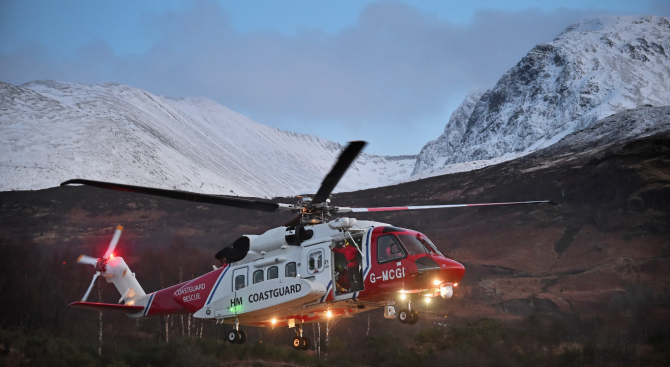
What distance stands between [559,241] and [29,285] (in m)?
67.1

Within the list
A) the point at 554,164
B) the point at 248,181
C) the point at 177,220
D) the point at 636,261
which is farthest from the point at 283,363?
the point at 248,181

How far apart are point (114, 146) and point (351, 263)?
116 meters

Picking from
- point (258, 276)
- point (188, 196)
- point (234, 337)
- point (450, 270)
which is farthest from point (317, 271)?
point (188, 196)

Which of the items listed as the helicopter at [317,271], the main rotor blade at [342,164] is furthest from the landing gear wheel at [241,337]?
the main rotor blade at [342,164]

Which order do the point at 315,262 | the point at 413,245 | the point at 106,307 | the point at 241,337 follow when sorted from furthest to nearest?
1. the point at 106,307
2. the point at 241,337
3. the point at 315,262
4. the point at 413,245

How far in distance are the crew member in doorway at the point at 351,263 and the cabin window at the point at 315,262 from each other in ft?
1.74

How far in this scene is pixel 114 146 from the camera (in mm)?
121500

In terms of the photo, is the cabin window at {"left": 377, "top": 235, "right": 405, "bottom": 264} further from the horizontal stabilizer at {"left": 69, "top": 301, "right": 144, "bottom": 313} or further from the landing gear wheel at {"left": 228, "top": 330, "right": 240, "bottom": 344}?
the horizontal stabilizer at {"left": 69, "top": 301, "right": 144, "bottom": 313}

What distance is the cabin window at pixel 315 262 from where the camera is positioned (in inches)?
668

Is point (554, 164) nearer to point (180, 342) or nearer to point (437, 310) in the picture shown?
point (437, 310)

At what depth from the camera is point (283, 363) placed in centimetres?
4559

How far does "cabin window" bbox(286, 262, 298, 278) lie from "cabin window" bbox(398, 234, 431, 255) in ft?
11.8

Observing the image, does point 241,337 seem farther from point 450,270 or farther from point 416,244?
point 450,270

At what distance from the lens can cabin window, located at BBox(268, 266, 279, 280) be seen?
58.0ft
